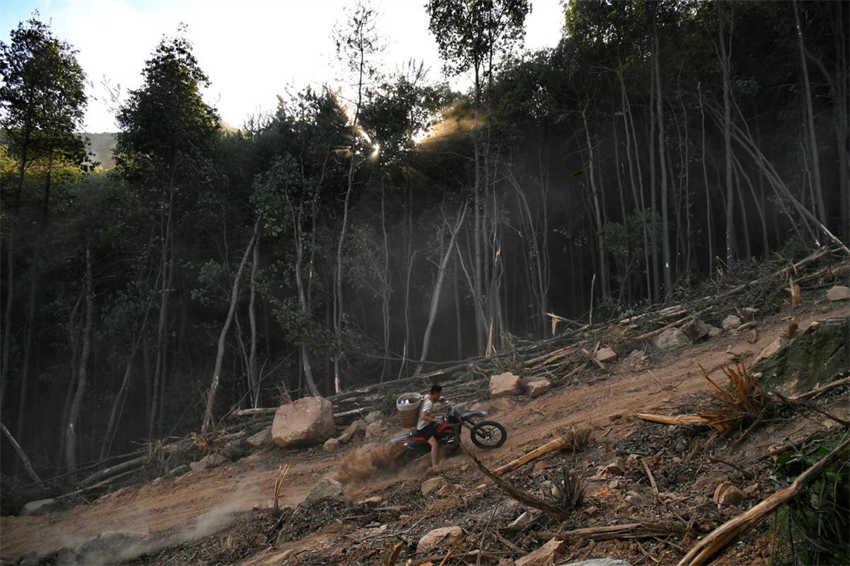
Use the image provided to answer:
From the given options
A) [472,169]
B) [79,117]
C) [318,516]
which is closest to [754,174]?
[472,169]

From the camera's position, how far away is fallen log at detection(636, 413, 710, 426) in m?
3.93

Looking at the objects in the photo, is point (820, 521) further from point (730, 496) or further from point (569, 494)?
point (569, 494)

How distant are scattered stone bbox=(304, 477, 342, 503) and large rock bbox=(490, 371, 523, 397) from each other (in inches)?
129

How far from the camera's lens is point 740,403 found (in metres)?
3.65

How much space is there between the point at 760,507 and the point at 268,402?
13754 mm

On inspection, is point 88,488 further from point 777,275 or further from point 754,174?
point 754,174

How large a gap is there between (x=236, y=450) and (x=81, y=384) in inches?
212

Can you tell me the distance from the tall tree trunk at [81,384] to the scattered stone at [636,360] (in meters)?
10.6

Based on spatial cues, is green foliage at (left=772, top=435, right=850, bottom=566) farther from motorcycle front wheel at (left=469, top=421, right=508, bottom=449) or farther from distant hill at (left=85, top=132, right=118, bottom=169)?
distant hill at (left=85, top=132, right=118, bottom=169)

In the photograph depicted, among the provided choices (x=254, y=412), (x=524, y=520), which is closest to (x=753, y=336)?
(x=524, y=520)

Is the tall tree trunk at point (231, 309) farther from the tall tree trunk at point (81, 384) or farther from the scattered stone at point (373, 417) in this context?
the scattered stone at point (373, 417)

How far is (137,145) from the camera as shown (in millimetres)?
11898

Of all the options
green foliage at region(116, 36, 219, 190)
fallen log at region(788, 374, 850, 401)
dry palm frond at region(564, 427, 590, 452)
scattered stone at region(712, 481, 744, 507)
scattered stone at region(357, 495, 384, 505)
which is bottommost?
scattered stone at region(357, 495, 384, 505)

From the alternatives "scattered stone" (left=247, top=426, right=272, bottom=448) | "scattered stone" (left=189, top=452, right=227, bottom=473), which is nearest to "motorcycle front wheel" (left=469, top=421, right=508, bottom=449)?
"scattered stone" (left=247, top=426, right=272, bottom=448)
